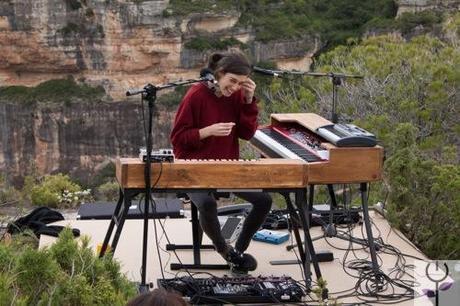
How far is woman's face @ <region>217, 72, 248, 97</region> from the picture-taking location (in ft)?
14.9

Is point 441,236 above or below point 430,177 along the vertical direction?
below

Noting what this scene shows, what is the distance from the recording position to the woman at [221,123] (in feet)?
15.0

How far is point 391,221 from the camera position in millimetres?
5953

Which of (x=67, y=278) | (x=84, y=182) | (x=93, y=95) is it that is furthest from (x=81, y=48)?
(x=67, y=278)

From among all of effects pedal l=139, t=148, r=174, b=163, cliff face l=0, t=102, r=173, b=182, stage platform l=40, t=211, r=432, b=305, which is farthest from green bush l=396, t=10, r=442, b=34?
effects pedal l=139, t=148, r=174, b=163

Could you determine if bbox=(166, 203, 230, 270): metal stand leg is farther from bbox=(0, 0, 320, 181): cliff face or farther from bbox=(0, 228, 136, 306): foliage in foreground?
bbox=(0, 0, 320, 181): cliff face

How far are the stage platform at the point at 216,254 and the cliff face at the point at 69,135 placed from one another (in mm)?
28780

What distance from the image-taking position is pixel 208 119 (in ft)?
15.5

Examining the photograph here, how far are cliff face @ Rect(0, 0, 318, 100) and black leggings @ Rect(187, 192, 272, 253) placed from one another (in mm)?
31920

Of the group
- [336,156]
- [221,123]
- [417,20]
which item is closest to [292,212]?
[336,156]

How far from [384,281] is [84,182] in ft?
91.5

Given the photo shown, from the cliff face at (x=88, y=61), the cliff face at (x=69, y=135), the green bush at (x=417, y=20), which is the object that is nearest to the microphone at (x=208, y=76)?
the green bush at (x=417, y=20)

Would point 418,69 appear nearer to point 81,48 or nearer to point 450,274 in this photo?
point 450,274

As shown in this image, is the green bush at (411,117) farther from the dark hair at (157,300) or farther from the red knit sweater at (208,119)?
the dark hair at (157,300)
